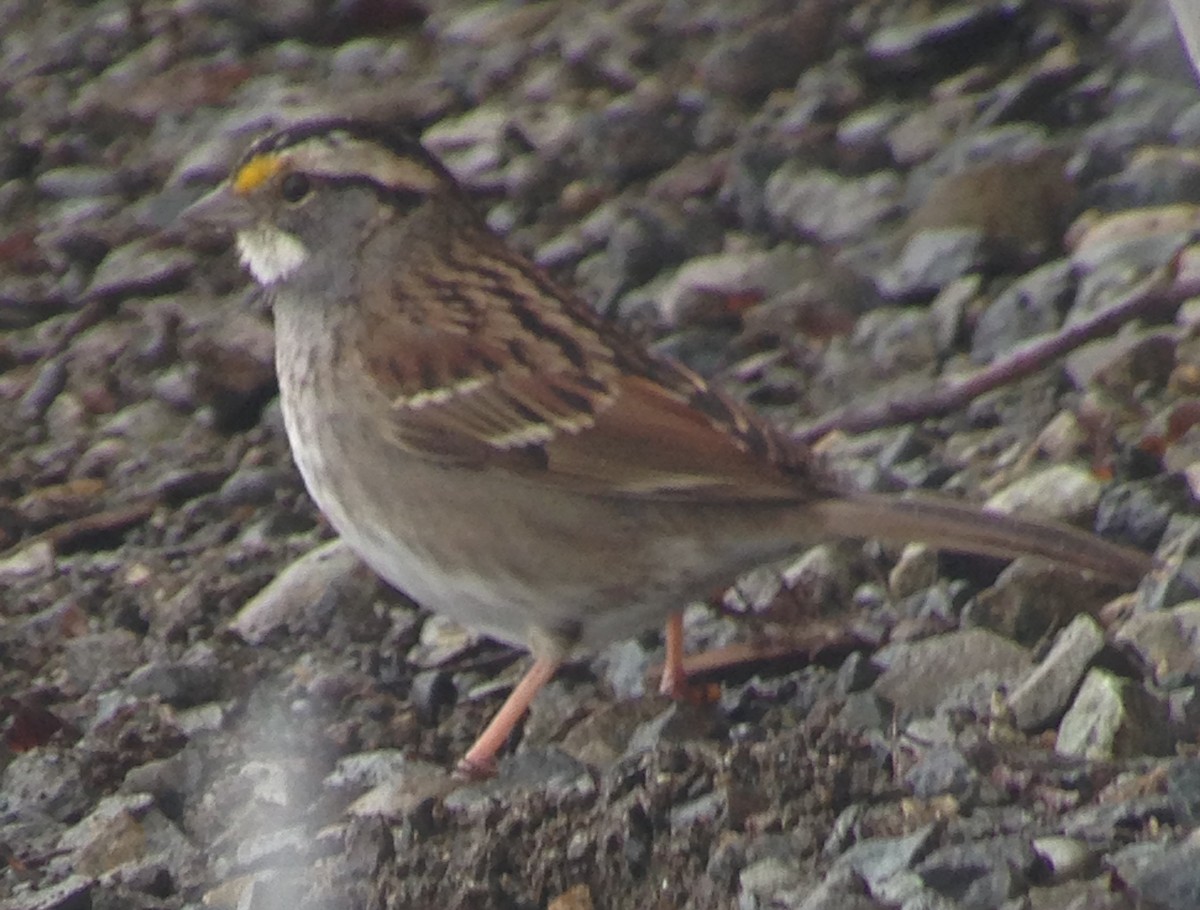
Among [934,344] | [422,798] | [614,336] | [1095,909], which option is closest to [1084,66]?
[934,344]

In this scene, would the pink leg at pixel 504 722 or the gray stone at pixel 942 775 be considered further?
the pink leg at pixel 504 722

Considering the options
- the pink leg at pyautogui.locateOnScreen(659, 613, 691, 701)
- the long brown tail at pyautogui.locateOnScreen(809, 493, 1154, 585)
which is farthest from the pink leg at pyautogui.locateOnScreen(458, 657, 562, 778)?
the long brown tail at pyautogui.locateOnScreen(809, 493, 1154, 585)

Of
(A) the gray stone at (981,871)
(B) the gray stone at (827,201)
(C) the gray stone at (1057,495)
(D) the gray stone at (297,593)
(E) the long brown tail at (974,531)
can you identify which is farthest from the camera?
(B) the gray stone at (827,201)

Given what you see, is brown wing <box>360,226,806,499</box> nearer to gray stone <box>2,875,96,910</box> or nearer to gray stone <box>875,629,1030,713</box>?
gray stone <box>875,629,1030,713</box>

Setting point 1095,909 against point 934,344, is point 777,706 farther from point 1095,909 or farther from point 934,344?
point 934,344

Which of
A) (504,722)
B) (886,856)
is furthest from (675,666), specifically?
Answer: (886,856)

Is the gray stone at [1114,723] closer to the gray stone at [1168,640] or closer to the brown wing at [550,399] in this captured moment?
the gray stone at [1168,640]

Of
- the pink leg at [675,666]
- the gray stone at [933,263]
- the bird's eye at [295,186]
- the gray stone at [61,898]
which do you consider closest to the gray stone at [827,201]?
the gray stone at [933,263]

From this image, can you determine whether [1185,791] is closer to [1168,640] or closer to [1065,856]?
[1065,856]
